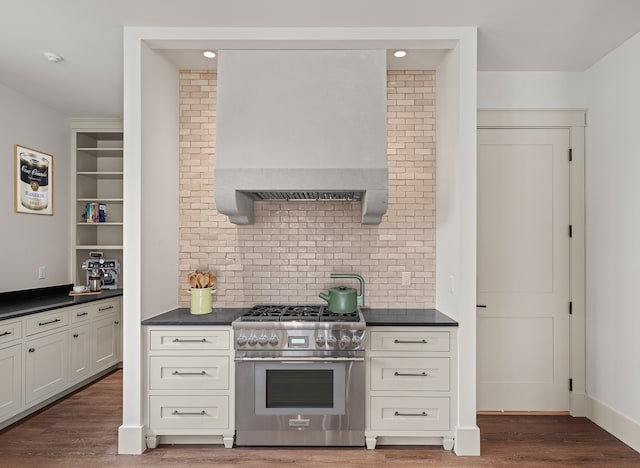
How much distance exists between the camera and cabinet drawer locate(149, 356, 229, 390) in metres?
2.76

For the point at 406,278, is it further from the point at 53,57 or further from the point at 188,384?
the point at 53,57

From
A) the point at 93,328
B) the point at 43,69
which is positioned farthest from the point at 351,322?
the point at 43,69

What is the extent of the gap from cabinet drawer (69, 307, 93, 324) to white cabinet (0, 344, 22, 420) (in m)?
0.60

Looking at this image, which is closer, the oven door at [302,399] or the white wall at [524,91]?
the oven door at [302,399]

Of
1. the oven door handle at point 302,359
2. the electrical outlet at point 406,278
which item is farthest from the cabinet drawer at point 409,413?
the electrical outlet at point 406,278

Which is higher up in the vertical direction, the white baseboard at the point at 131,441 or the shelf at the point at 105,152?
the shelf at the point at 105,152

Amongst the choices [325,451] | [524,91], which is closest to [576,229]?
[524,91]

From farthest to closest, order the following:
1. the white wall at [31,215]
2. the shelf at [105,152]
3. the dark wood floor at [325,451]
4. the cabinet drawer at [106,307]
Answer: the shelf at [105,152] < the cabinet drawer at [106,307] < the white wall at [31,215] < the dark wood floor at [325,451]

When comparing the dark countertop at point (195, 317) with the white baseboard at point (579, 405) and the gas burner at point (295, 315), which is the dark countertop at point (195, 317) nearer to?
the gas burner at point (295, 315)

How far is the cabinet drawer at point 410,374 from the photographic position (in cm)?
274

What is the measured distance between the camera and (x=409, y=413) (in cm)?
274

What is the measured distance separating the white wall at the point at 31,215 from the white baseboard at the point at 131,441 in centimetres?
200

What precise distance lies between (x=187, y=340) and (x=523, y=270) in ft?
8.88

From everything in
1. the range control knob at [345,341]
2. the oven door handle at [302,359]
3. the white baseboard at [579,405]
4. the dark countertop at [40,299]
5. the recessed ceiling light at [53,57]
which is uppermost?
the recessed ceiling light at [53,57]
